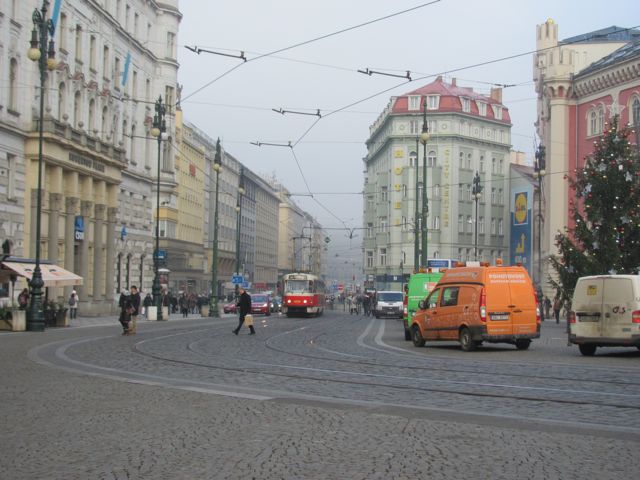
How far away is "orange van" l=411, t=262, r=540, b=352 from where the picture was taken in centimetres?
2438

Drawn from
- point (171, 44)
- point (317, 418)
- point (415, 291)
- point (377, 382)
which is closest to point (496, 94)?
point (171, 44)

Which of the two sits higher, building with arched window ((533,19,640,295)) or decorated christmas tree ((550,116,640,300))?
building with arched window ((533,19,640,295))

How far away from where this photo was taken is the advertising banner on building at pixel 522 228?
89.0m

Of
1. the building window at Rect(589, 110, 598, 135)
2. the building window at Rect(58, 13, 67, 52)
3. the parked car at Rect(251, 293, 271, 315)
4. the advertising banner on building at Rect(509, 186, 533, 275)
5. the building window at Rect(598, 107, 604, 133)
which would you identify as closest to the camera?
the building window at Rect(58, 13, 67, 52)

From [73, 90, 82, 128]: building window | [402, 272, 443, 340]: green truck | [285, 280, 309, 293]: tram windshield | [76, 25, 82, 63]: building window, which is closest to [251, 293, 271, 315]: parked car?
[285, 280, 309, 293]: tram windshield

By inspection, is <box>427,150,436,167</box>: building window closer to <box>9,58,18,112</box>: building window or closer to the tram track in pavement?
<box>9,58,18,112</box>: building window

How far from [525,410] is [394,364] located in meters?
7.91

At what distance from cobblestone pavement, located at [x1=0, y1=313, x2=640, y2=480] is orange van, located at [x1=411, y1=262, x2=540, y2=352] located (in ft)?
9.67

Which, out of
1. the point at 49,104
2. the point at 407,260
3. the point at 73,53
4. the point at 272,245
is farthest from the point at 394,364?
the point at 272,245

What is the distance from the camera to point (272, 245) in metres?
179

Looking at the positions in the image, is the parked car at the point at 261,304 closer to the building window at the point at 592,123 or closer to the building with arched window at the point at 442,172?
the building with arched window at the point at 442,172

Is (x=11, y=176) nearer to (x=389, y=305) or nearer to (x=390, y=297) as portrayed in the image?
(x=389, y=305)

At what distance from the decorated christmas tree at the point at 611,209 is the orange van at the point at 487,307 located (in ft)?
46.7

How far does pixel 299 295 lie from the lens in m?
63.3
